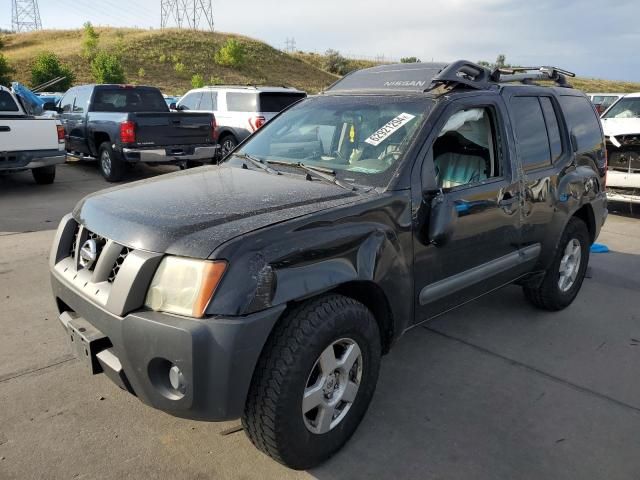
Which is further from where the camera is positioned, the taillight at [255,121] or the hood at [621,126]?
the taillight at [255,121]

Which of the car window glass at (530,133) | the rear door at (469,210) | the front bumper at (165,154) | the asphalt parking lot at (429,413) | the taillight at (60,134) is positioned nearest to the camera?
the asphalt parking lot at (429,413)

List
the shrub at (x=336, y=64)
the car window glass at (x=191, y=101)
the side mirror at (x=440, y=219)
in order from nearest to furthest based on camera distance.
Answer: the side mirror at (x=440, y=219)
the car window glass at (x=191, y=101)
the shrub at (x=336, y=64)

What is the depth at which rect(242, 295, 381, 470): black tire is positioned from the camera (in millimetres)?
2225

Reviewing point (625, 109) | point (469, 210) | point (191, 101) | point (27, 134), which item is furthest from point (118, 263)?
point (191, 101)

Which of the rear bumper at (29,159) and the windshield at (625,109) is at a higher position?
the windshield at (625,109)

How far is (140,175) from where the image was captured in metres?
11.2

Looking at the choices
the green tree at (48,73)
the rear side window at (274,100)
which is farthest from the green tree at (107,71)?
the rear side window at (274,100)

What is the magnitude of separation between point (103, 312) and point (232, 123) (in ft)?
34.3

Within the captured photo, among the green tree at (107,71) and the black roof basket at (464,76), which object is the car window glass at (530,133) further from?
the green tree at (107,71)

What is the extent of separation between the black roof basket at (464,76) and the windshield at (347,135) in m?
0.18

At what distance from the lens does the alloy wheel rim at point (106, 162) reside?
400 inches

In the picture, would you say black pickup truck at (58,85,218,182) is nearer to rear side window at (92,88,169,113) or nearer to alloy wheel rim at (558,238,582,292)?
rear side window at (92,88,169,113)

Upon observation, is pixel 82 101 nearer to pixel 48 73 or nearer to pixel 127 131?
pixel 127 131

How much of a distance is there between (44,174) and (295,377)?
355 inches
